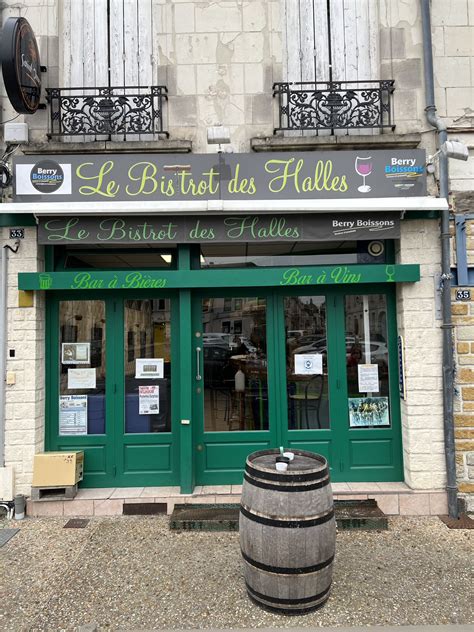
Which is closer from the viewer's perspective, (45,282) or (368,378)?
(45,282)

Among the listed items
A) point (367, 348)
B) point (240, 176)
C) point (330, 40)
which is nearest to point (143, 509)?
point (367, 348)

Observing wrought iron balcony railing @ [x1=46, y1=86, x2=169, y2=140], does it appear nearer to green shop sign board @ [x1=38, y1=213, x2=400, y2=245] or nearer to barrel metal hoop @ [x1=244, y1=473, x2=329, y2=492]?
green shop sign board @ [x1=38, y1=213, x2=400, y2=245]

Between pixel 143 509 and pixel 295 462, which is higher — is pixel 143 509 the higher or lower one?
the lower one

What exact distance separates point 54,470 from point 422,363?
14.2 feet

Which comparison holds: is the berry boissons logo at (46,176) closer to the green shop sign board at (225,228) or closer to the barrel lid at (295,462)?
the green shop sign board at (225,228)

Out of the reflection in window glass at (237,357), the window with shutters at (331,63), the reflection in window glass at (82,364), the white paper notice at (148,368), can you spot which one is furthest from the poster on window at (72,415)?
the window with shutters at (331,63)

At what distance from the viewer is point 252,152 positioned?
5121 mm

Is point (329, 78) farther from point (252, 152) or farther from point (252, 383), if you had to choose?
point (252, 383)

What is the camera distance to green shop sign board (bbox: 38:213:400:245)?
16.5ft

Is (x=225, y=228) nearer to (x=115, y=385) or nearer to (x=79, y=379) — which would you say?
(x=115, y=385)

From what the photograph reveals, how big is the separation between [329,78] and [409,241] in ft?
7.49

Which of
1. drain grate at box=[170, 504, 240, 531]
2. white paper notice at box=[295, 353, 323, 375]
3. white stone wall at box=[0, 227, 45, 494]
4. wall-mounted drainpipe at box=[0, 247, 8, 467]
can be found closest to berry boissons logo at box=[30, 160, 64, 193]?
white stone wall at box=[0, 227, 45, 494]

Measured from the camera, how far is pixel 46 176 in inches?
196

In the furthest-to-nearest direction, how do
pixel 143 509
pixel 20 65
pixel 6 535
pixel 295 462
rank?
pixel 143 509, pixel 20 65, pixel 6 535, pixel 295 462
